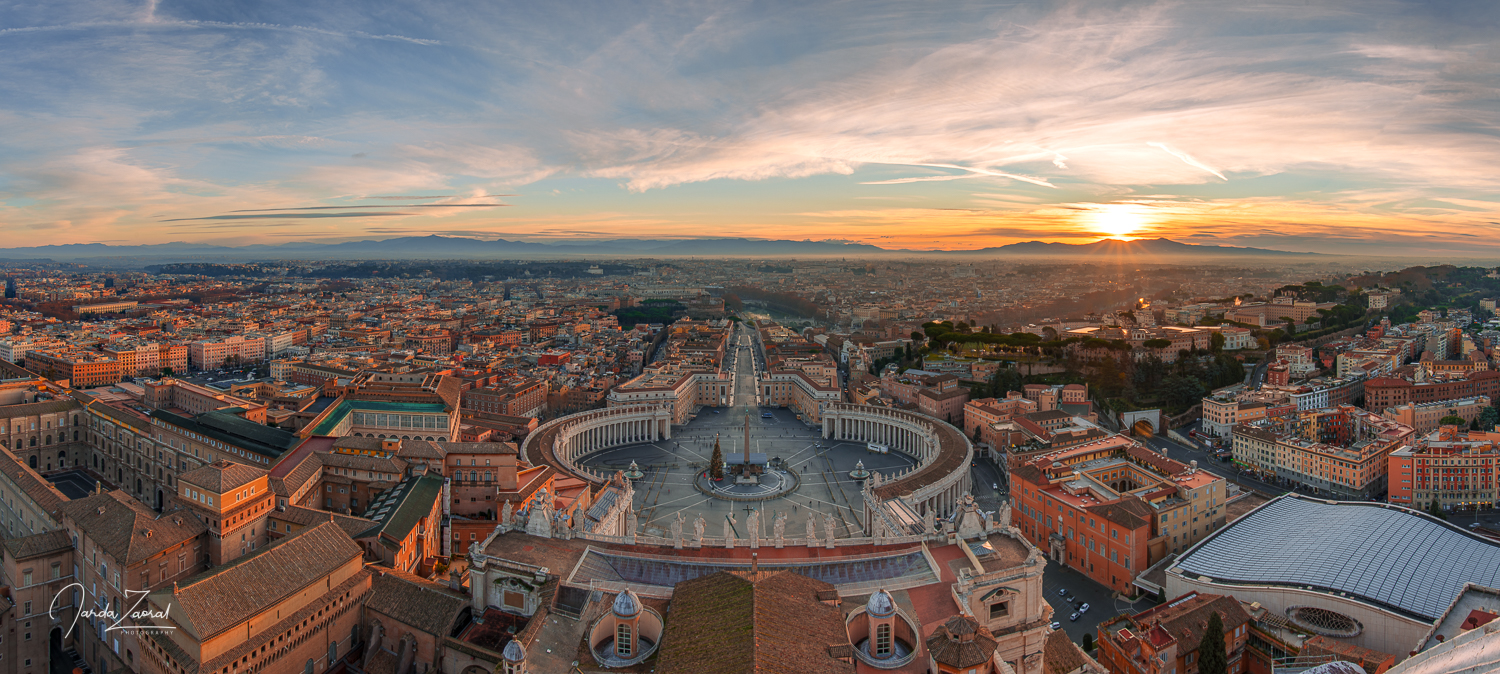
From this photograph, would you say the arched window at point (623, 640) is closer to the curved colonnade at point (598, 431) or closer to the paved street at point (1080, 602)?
the paved street at point (1080, 602)

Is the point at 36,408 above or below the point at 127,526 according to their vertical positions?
above

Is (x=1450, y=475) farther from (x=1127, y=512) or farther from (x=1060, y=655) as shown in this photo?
(x=1060, y=655)

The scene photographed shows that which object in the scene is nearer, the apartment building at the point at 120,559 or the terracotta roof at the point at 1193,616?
the apartment building at the point at 120,559

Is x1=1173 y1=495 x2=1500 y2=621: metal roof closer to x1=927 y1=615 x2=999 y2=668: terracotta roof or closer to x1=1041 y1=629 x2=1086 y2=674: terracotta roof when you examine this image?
x1=1041 y1=629 x2=1086 y2=674: terracotta roof

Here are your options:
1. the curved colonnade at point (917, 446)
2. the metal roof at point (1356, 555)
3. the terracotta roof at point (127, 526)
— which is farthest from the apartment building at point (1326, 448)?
the terracotta roof at point (127, 526)

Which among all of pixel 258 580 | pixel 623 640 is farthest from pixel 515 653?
pixel 258 580
